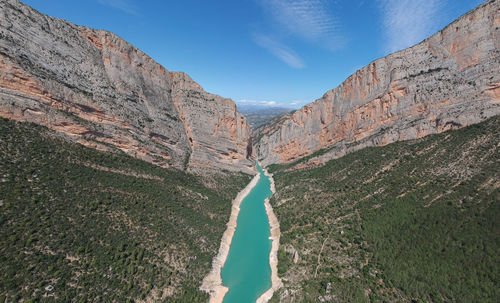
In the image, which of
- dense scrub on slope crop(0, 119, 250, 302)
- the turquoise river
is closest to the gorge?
dense scrub on slope crop(0, 119, 250, 302)

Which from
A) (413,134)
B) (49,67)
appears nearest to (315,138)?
(413,134)

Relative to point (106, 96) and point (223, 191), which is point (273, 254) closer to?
point (223, 191)

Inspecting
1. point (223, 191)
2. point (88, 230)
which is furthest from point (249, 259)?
point (88, 230)

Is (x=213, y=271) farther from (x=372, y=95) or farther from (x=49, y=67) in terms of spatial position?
(x=372, y=95)

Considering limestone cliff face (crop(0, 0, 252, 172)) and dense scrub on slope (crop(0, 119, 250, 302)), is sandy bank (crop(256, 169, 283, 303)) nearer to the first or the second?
dense scrub on slope (crop(0, 119, 250, 302))

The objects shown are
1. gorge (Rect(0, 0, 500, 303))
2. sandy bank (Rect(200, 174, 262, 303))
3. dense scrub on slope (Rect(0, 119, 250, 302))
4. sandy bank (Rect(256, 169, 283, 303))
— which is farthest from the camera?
sandy bank (Rect(256, 169, 283, 303))

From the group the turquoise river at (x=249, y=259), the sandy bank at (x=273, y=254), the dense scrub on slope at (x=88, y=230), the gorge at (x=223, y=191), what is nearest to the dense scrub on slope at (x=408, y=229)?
the gorge at (x=223, y=191)
